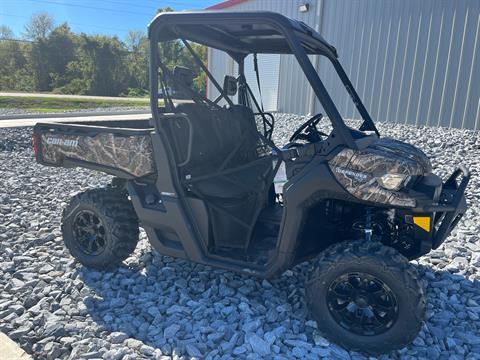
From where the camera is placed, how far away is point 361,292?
2680mm

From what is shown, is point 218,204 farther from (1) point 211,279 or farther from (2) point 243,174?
(1) point 211,279

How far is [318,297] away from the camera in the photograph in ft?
8.96

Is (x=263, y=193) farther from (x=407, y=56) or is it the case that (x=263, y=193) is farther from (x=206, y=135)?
(x=407, y=56)

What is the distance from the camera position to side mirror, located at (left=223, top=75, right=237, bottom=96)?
3880 mm

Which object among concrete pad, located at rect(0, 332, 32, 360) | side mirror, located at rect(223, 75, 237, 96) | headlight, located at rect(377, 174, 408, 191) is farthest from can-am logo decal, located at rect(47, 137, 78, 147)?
headlight, located at rect(377, 174, 408, 191)

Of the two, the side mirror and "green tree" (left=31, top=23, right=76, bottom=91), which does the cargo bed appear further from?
"green tree" (left=31, top=23, right=76, bottom=91)

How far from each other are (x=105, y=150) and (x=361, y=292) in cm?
226

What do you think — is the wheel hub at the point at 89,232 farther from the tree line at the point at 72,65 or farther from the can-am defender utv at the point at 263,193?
the tree line at the point at 72,65

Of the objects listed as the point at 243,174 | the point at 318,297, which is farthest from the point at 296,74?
the point at 318,297

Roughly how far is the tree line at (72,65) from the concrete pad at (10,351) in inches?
1311

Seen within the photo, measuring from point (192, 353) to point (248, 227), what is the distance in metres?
1.11

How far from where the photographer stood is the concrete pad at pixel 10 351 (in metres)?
2.59

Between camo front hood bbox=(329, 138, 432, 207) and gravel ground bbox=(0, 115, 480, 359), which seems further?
gravel ground bbox=(0, 115, 480, 359)

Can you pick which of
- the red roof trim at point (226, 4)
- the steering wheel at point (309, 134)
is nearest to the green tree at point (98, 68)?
the red roof trim at point (226, 4)
